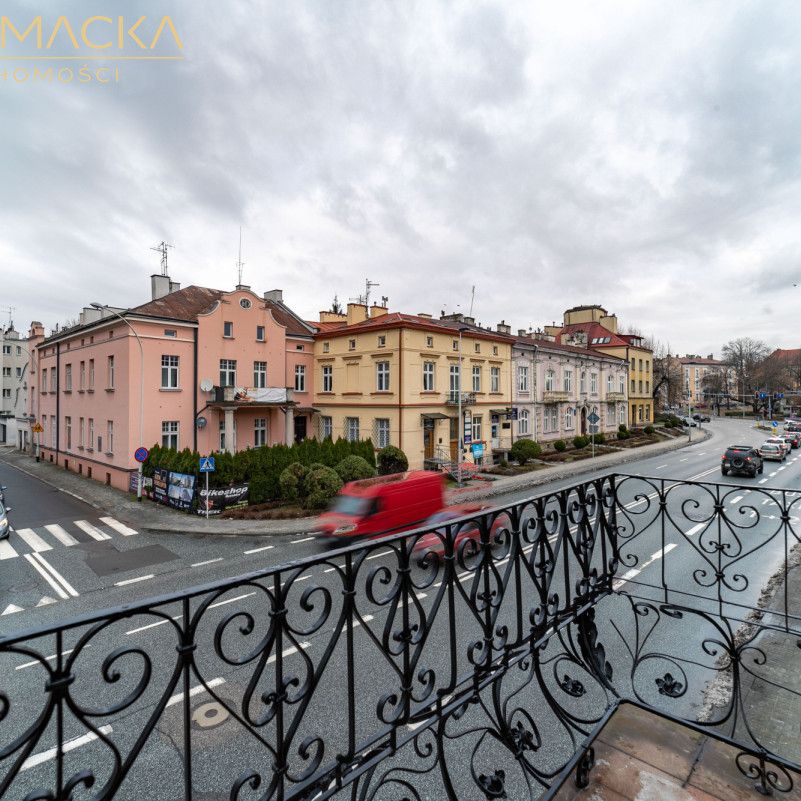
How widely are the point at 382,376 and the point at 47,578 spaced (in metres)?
18.7

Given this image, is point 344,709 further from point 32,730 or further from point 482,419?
point 482,419

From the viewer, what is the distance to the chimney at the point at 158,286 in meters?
27.9

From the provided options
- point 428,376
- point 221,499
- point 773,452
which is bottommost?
point 221,499

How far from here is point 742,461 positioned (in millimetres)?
24047

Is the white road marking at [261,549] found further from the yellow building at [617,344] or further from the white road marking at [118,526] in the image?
the yellow building at [617,344]

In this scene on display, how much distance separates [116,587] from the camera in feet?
36.0

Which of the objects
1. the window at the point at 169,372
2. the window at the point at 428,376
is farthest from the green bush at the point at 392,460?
the window at the point at 169,372

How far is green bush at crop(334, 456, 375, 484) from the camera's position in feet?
66.2

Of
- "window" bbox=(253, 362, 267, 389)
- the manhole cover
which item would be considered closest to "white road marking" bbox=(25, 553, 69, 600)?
the manhole cover

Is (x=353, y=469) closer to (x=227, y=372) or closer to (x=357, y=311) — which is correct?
(x=227, y=372)

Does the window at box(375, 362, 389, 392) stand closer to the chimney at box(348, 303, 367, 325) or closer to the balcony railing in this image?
the chimney at box(348, 303, 367, 325)

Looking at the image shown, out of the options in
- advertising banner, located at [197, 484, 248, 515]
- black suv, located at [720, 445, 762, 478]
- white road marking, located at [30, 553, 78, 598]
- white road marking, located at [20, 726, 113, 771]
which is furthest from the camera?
black suv, located at [720, 445, 762, 478]

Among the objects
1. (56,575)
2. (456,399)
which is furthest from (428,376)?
(56,575)

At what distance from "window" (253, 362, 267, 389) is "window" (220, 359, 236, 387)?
1.35 m
